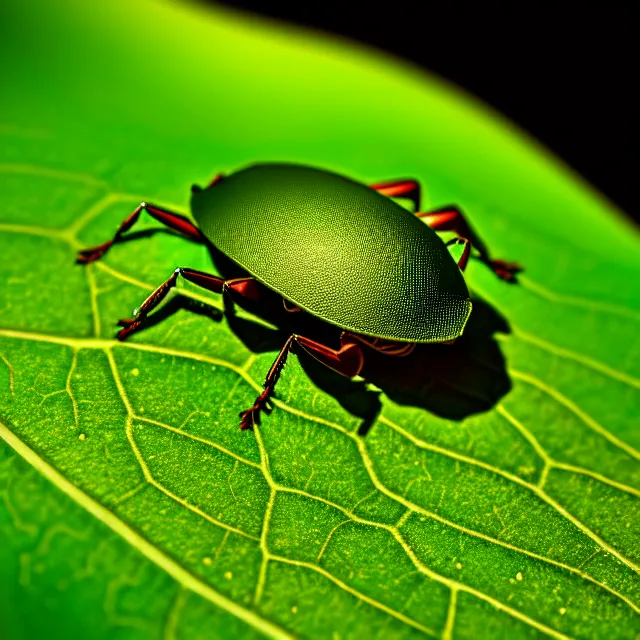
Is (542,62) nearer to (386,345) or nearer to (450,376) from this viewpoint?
(450,376)

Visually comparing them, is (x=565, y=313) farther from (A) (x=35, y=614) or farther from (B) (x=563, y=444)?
(A) (x=35, y=614)

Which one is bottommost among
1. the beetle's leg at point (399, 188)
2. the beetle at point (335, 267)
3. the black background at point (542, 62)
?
the beetle at point (335, 267)

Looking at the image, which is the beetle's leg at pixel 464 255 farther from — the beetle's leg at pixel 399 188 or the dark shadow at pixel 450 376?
the beetle's leg at pixel 399 188

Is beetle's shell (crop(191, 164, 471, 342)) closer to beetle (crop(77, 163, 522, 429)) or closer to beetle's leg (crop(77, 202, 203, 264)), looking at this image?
beetle (crop(77, 163, 522, 429))

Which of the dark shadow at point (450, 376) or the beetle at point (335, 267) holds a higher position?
the beetle at point (335, 267)

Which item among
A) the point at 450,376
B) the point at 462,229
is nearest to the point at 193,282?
the point at 450,376

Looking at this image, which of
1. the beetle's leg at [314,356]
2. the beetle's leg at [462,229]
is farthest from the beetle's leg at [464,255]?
the beetle's leg at [314,356]
